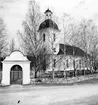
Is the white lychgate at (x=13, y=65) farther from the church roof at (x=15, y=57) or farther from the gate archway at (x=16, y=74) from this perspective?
the gate archway at (x=16, y=74)

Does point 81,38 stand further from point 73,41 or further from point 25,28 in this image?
point 25,28

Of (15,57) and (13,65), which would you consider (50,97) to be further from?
(15,57)

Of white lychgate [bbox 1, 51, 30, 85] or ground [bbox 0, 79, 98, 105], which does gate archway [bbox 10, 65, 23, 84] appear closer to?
white lychgate [bbox 1, 51, 30, 85]

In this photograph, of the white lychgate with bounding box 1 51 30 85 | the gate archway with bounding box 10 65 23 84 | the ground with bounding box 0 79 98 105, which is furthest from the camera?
the gate archway with bounding box 10 65 23 84

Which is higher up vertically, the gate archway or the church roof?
the church roof

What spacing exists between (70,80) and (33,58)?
6839 mm

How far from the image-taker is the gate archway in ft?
65.9

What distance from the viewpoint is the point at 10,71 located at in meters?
20.1

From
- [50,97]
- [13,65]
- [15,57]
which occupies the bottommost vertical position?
[50,97]

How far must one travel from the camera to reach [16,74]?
20.2 metres

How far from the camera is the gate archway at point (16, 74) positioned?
20094 mm

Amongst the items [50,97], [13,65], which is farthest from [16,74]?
[50,97]

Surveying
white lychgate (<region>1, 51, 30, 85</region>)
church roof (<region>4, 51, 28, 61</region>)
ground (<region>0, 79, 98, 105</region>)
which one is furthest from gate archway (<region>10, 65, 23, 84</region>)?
ground (<region>0, 79, 98, 105</region>)

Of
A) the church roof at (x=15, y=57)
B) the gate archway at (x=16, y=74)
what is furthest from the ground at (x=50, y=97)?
the church roof at (x=15, y=57)
